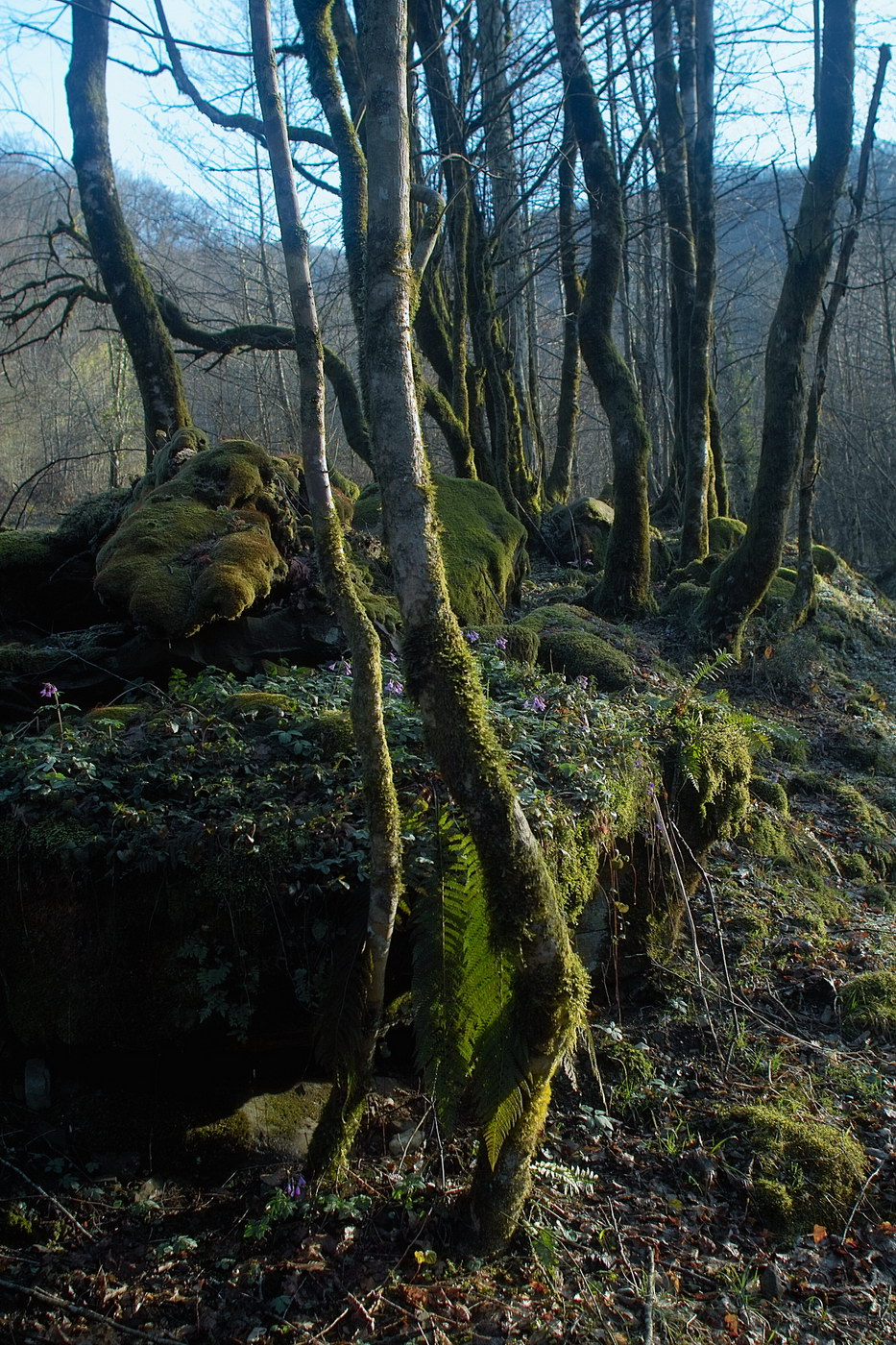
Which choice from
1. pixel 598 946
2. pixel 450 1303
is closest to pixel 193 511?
pixel 598 946

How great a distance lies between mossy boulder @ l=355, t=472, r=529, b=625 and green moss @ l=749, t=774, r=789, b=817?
272 cm

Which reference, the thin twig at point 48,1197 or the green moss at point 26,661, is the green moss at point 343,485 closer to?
the green moss at point 26,661

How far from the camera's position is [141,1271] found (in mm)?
3068

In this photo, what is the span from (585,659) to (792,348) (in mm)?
4928

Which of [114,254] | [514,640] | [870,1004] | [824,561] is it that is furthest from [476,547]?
[824,561]

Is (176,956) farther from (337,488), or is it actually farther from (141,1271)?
(337,488)

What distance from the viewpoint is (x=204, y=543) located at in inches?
247

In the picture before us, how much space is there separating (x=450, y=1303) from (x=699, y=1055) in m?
2.03

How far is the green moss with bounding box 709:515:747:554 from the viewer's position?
44.0 feet

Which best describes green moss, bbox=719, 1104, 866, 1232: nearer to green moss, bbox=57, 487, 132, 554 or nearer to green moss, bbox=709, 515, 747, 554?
green moss, bbox=57, 487, 132, 554

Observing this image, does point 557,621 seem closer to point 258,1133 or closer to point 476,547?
point 476,547

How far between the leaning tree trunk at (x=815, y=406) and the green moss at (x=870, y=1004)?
6.45 metres

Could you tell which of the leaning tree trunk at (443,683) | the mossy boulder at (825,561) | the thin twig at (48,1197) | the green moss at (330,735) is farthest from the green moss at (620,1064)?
the mossy boulder at (825,561)

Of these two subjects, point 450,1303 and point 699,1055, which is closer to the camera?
point 450,1303
